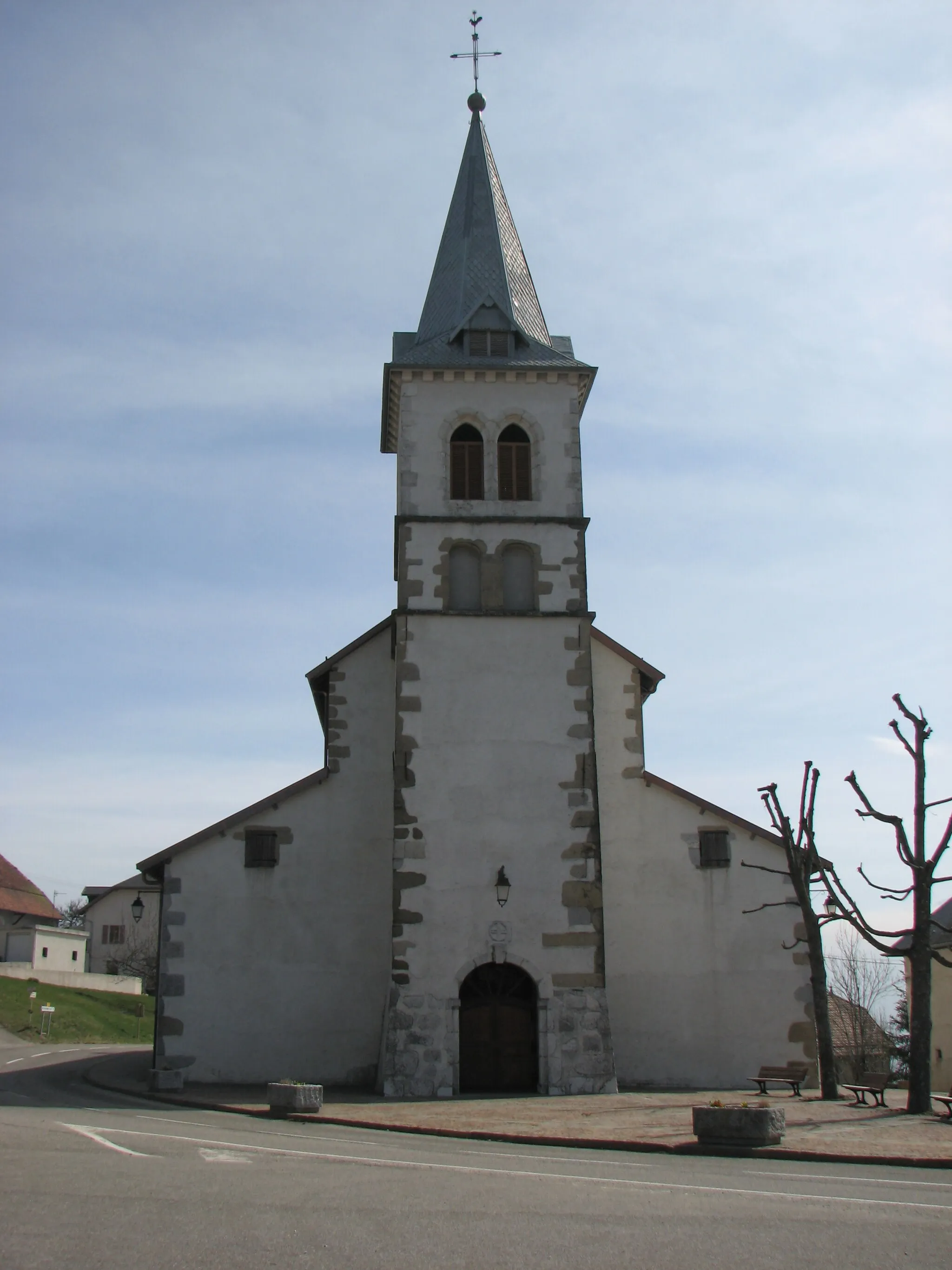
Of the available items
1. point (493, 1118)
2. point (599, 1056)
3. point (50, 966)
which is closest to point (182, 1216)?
point (493, 1118)

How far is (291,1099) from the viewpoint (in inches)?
634

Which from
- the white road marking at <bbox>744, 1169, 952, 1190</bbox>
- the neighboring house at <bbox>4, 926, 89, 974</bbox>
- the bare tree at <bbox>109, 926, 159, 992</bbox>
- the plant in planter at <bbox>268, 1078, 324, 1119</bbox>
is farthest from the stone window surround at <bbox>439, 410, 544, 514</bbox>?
the bare tree at <bbox>109, 926, 159, 992</bbox>

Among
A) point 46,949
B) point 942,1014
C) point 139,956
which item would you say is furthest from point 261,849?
point 139,956

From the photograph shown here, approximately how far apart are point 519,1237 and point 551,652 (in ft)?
51.3

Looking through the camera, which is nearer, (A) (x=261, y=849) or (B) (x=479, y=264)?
(A) (x=261, y=849)

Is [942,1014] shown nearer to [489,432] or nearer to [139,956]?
[489,432]

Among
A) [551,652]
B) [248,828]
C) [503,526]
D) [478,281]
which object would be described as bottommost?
[248,828]

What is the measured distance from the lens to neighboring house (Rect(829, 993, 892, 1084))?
3903 centimetres

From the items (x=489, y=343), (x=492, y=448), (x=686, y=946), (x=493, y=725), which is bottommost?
(x=686, y=946)

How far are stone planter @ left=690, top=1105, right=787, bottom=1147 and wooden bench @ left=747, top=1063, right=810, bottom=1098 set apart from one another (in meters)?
7.07

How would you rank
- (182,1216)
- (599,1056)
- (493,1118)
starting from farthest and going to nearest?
(599,1056), (493,1118), (182,1216)

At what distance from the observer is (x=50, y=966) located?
63.3 meters

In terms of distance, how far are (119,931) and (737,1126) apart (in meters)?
65.4

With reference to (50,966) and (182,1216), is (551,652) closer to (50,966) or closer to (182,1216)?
(182,1216)
